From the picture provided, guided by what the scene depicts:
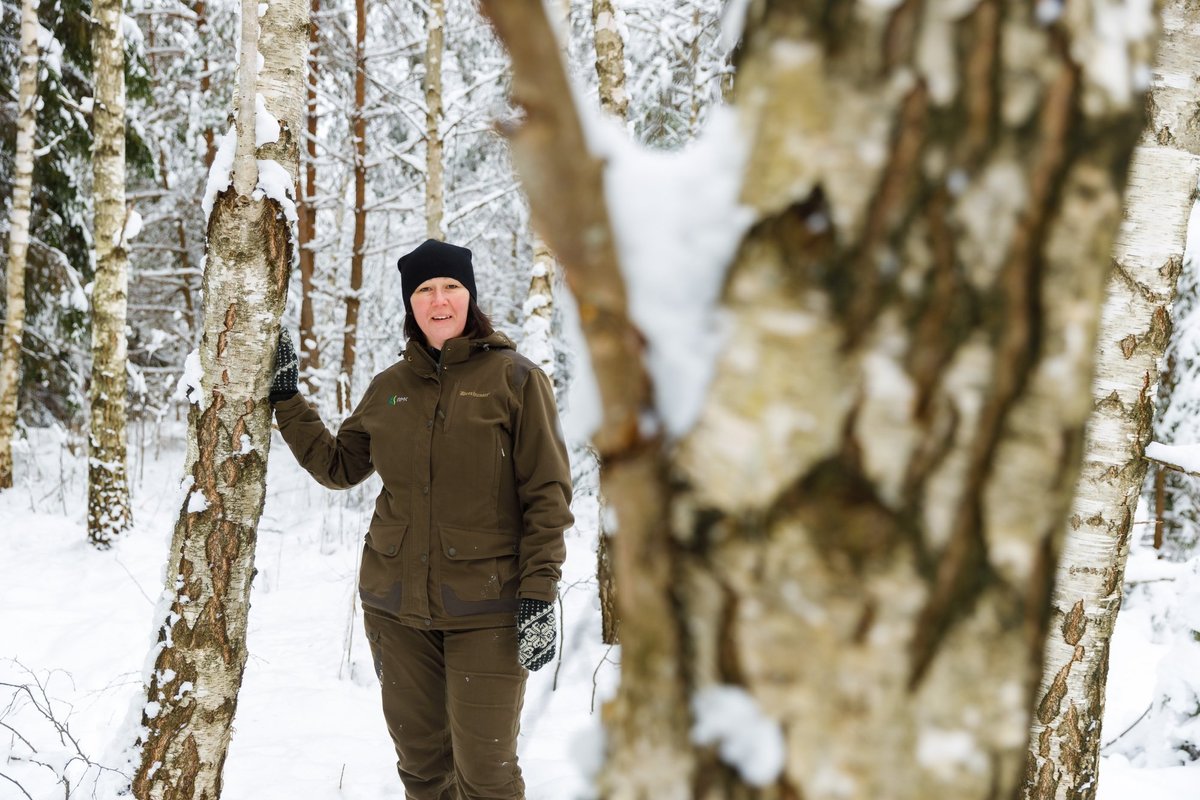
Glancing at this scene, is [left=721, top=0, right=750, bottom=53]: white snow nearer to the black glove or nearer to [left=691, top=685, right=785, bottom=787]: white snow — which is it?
[left=691, top=685, right=785, bottom=787]: white snow

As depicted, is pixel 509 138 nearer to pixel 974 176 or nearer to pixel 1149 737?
pixel 974 176

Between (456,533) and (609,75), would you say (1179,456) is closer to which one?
(456,533)

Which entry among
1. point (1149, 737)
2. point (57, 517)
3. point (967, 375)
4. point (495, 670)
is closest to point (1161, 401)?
point (1149, 737)

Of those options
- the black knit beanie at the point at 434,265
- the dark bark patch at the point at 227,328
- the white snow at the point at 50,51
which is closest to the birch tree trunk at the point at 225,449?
the dark bark patch at the point at 227,328

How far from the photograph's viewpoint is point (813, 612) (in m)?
0.50

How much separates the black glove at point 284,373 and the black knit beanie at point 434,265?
1.19 feet

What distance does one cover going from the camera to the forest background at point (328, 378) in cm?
339

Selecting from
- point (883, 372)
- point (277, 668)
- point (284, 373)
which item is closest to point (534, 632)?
point (284, 373)

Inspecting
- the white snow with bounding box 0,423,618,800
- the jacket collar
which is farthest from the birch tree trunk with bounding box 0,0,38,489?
the jacket collar

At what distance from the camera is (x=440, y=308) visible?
95.0 inches

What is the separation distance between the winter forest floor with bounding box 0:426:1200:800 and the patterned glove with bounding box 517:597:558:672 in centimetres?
64

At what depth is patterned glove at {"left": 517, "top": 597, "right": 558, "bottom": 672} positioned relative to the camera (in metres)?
2.24

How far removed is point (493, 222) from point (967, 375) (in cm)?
1137

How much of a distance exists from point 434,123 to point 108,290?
2.91 metres
